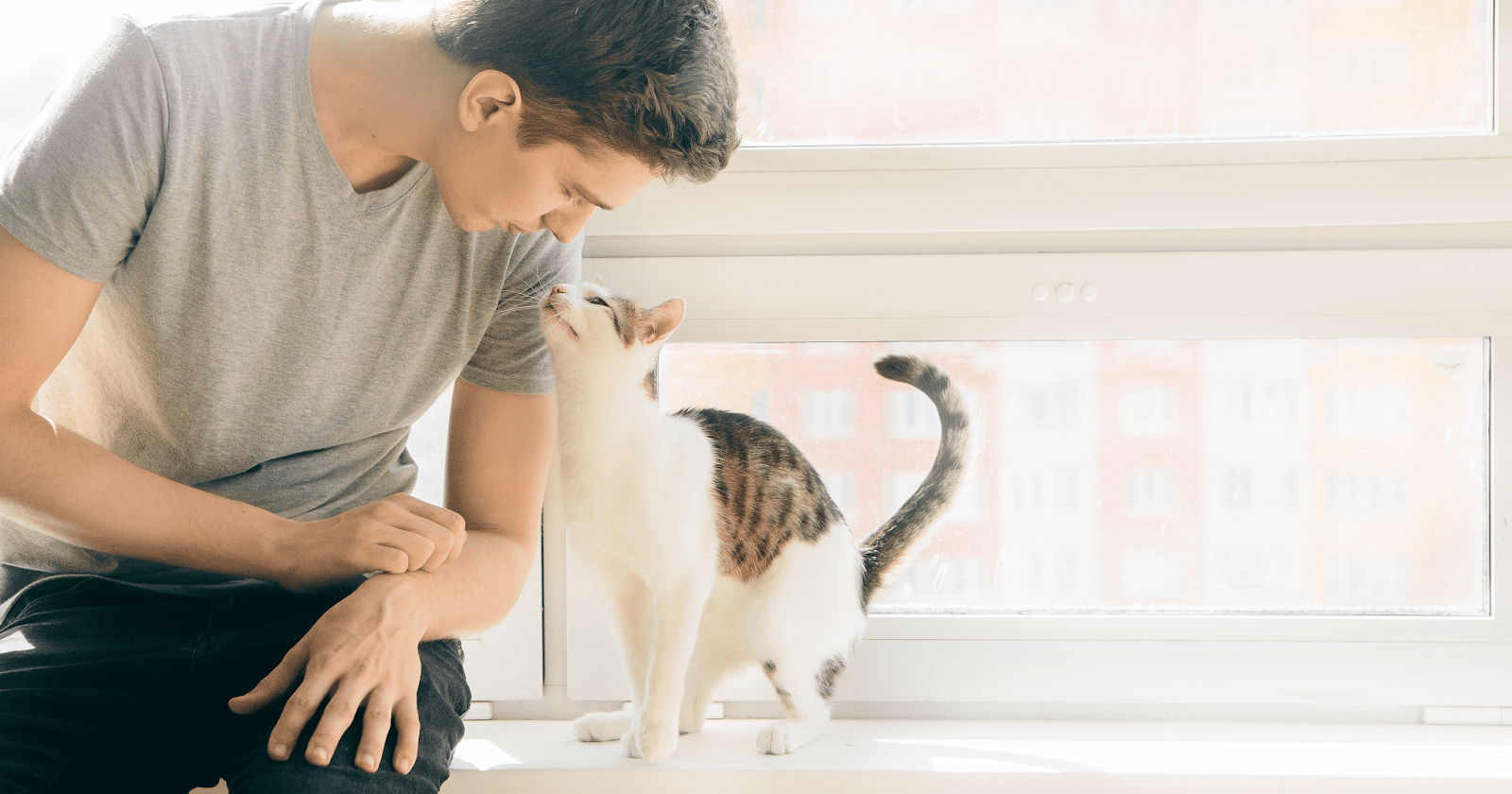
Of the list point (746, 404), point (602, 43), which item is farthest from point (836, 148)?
point (602, 43)

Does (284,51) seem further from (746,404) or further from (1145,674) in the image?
(1145,674)

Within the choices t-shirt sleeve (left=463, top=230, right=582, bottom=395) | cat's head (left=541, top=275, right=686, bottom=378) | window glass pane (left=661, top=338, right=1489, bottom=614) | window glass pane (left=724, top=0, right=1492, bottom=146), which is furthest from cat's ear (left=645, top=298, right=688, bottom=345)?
window glass pane (left=724, top=0, right=1492, bottom=146)

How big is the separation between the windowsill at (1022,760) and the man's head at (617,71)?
24.0 inches

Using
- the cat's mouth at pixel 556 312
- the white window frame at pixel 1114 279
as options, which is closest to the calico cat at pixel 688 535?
the cat's mouth at pixel 556 312

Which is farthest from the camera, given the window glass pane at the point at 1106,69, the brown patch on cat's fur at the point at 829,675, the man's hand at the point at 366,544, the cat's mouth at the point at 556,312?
the window glass pane at the point at 1106,69

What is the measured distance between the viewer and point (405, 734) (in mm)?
711

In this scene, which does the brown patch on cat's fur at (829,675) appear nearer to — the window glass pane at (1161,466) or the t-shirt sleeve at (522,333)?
the window glass pane at (1161,466)

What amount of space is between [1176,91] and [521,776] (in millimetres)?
1086

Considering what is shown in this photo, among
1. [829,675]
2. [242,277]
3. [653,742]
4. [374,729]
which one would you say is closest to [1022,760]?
[829,675]

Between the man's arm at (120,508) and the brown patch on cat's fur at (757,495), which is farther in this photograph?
the brown patch on cat's fur at (757,495)

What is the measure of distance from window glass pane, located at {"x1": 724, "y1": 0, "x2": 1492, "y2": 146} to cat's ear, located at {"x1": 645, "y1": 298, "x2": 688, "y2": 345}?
1.08 ft

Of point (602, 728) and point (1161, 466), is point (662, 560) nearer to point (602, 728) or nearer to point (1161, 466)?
point (602, 728)

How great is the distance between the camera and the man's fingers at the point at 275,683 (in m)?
0.70

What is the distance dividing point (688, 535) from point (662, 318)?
0.73 ft
